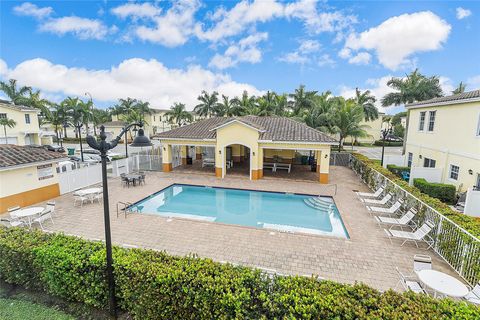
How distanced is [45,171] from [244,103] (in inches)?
1187

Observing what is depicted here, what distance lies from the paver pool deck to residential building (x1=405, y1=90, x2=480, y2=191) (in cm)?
799

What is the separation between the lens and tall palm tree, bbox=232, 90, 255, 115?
3944 cm

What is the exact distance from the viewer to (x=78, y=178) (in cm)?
1683

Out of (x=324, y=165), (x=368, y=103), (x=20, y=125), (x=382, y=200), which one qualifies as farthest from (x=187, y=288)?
(x=20, y=125)

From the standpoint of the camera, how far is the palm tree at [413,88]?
95.0ft

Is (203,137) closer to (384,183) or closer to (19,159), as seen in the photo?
(19,159)

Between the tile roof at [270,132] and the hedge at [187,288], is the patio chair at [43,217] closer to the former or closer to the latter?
the hedge at [187,288]

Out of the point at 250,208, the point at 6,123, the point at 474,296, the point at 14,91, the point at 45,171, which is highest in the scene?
the point at 14,91

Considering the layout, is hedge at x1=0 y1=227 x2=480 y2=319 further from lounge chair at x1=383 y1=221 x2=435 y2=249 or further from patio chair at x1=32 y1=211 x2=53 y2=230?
lounge chair at x1=383 y1=221 x2=435 y2=249

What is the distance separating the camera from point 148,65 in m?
26.4

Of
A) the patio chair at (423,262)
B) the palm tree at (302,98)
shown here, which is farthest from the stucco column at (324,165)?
the palm tree at (302,98)

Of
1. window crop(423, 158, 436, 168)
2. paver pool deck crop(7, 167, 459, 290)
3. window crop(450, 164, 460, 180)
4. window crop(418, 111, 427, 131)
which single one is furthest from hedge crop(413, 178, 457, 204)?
window crop(418, 111, 427, 131)

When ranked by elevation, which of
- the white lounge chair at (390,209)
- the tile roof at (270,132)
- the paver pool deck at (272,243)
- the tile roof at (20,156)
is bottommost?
the paver pool deck at (272,243)

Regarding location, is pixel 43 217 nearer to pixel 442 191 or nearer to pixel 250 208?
pixel 250 208
